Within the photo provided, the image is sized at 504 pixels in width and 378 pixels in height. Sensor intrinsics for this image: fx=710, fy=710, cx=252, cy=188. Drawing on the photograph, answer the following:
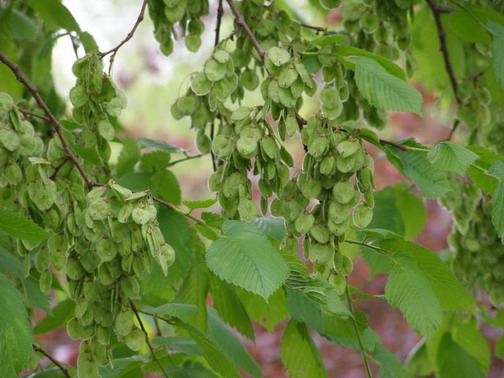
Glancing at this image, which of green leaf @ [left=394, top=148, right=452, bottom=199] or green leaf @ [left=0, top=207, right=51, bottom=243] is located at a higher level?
green leaf @ [left=0, top=207, right=51, bottom=243]

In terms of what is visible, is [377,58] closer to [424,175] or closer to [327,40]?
[327,40]

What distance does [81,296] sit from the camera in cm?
108

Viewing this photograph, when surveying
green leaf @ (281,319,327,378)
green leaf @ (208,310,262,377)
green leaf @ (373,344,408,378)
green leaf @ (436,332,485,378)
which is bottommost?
green leaf @ (436,332,485,378)

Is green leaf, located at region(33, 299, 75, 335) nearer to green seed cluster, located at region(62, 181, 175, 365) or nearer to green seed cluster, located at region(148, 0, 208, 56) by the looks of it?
green seed cluster, located at region(62, 181, 175, 365)

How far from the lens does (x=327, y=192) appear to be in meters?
1.04

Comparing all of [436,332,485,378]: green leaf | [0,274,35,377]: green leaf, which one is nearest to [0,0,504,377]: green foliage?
[0,274,35,377]: green leaf

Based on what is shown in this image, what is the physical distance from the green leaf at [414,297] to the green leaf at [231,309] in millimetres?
381

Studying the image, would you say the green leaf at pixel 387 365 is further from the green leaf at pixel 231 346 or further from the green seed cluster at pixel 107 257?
the green seed cluster at pixel 107 257

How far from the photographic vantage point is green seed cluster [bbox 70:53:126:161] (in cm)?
112

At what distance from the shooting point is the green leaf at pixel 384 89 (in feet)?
3.59

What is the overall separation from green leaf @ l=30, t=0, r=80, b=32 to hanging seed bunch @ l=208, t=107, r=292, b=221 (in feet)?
2.04

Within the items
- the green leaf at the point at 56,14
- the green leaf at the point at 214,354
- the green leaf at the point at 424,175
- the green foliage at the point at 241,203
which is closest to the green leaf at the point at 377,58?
the green foliage at the point at 241,203

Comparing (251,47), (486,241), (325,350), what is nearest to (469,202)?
(486,241)

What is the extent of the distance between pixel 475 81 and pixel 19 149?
1.12 metres
